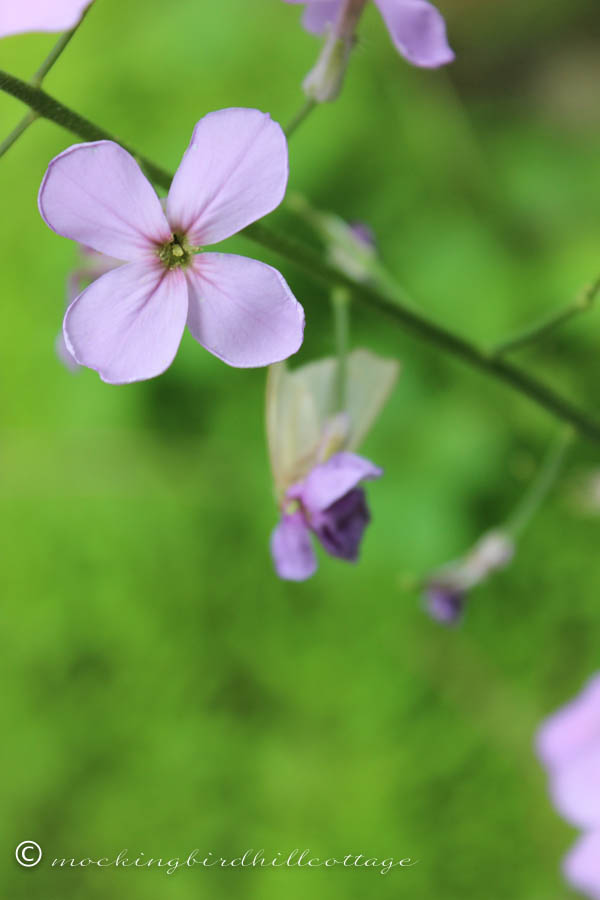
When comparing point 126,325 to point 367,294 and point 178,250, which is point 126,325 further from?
point 367,294

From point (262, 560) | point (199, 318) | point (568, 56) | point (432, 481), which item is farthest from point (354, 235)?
point (568, 56)

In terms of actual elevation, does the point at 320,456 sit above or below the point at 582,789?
above

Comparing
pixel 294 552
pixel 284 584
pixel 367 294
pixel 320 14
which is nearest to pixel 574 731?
pixel 294 552

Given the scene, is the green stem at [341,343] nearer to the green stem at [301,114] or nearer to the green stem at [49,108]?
the green stem at [301,114]

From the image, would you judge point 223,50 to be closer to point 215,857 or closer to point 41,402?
point 41,402

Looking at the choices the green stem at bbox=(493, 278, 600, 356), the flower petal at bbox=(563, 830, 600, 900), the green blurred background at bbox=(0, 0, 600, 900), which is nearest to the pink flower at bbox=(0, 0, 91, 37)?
the green stem at bbox=(493, 278, 600, 356)

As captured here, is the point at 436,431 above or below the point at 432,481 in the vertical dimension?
above

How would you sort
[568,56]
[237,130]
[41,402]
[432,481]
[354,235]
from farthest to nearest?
[568,56]
[41,402]
[432,481]
[354,235]
[237,130]

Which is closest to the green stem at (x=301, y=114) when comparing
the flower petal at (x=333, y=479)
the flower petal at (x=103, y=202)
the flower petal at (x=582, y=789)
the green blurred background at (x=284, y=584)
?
the flower petal at (x=103, y=202)
